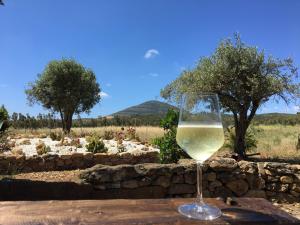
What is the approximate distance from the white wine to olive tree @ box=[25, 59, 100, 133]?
24.6 meters

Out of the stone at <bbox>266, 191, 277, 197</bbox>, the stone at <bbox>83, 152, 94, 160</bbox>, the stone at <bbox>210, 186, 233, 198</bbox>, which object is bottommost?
the stone at <bbox>266, 191, 277, 197</bbox>

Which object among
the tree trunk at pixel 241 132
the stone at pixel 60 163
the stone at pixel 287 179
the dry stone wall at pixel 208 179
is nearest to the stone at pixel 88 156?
the stone at pixel 60 163

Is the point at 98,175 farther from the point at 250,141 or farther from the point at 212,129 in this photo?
the point at 250,141

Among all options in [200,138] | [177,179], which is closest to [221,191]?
[177,179]

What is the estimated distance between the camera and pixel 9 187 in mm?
5418

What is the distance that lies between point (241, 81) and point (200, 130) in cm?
1275

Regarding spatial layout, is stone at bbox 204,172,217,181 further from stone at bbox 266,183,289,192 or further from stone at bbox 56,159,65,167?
stone at bbox 56,159,65,167

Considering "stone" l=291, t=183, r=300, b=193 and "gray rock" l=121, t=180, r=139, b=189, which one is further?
"stone" l=291, t=183, r=300, b=193

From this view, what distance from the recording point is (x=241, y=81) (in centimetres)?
1395

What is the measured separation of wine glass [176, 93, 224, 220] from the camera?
1688 millimetres

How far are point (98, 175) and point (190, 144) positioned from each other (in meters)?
4.45

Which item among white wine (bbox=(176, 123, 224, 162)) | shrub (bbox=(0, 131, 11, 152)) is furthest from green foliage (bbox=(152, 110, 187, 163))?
white wine (bbox=(176, 123, 224, 162))

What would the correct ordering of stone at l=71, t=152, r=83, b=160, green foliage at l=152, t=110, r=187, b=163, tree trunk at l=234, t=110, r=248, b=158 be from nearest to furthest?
green foliage at l=152, t=110, r=187, b=163 < stone at l=71, t=152, r=83, b=160 < tree trunk at l=234, t=110, r=248, b=158

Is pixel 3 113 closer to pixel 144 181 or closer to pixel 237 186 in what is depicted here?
pixel 144 181
